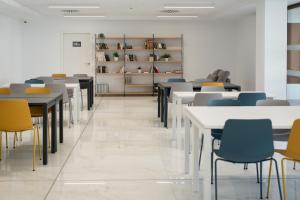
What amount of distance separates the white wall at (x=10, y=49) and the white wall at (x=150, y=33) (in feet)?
1.74

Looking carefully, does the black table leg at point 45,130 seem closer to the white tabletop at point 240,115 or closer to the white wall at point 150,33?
the white tabletop at point 240,115

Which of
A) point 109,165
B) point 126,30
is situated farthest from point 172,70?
point 109,165

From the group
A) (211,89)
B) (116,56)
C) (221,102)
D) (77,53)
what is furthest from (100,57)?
(221,102)

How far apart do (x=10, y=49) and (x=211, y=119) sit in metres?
11.4

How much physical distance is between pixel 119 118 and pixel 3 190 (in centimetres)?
546

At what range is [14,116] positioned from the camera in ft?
17.1

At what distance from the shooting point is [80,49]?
16.1 metres

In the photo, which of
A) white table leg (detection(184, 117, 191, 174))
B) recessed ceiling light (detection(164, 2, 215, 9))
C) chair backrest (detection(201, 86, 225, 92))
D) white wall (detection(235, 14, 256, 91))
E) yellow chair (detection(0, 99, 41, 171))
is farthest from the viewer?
white wall (detection(235, 14, 256, 91))

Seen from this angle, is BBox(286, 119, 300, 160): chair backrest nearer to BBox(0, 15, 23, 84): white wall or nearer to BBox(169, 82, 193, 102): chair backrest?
BBox(169, 82, 193, 102): chair backrest

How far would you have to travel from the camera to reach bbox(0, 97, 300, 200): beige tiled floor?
4309 mm

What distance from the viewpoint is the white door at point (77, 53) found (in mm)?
16062

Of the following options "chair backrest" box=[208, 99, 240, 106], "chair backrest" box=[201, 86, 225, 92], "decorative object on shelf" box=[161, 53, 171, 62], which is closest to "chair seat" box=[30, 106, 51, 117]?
"chair backrest" box=[208, 99, 240, 106]

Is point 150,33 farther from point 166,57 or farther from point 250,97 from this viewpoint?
point 250,97

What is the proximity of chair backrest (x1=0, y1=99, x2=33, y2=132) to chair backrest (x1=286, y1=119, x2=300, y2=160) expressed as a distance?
2.90m
